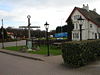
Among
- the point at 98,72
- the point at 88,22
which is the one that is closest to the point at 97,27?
the point at 88,22

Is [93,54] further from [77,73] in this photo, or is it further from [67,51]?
[77,73]

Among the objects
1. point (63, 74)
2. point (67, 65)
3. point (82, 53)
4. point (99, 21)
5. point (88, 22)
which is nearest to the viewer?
point (63, 74)

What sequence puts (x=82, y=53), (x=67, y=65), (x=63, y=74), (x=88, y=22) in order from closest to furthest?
(x=63, y=74), (x=82, y=53), (x=67, y=65), (x=88, y=22)

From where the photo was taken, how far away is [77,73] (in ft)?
29.4

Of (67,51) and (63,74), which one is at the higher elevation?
(67,51)

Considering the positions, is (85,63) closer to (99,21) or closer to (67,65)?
(67,65)

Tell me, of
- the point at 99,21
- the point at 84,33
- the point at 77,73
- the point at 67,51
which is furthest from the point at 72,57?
the point at 99,21

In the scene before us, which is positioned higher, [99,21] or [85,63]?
[99,21]

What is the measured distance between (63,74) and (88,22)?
37.5 metres

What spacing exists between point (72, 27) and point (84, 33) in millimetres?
3640

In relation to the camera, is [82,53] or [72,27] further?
[72,27]

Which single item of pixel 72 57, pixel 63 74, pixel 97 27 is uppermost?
pixel 97 27

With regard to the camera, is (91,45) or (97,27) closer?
(91,45)

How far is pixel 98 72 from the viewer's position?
8891mm
